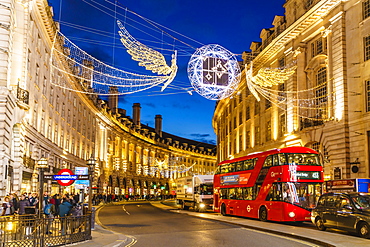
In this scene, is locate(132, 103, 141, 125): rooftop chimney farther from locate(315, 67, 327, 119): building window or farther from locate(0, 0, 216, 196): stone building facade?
locate(315, 67, 327, 119): building window

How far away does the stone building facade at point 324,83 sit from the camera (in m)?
30.3

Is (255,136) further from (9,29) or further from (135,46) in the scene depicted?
(135,46)

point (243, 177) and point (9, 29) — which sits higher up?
point (9, 29)

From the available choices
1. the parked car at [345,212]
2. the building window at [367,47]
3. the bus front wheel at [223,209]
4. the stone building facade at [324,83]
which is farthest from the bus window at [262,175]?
the building window at [367,47]

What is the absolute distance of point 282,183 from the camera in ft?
78.9

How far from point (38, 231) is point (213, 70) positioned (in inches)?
414

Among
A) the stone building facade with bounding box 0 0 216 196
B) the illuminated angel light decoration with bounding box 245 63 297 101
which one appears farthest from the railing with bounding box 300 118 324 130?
the stone building facade with bounding box 0 0 216 196

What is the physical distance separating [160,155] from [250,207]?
9043 cm

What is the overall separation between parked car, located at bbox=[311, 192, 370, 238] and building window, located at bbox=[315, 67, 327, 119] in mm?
15319

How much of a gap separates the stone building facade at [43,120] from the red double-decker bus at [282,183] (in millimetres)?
11400

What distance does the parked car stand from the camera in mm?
17438

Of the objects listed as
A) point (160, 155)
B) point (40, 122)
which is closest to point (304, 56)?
point (40, 122)

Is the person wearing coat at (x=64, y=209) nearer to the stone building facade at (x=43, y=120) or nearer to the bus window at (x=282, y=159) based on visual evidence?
the stone building facade at (x=43, y=120)

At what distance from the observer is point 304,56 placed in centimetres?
3809
